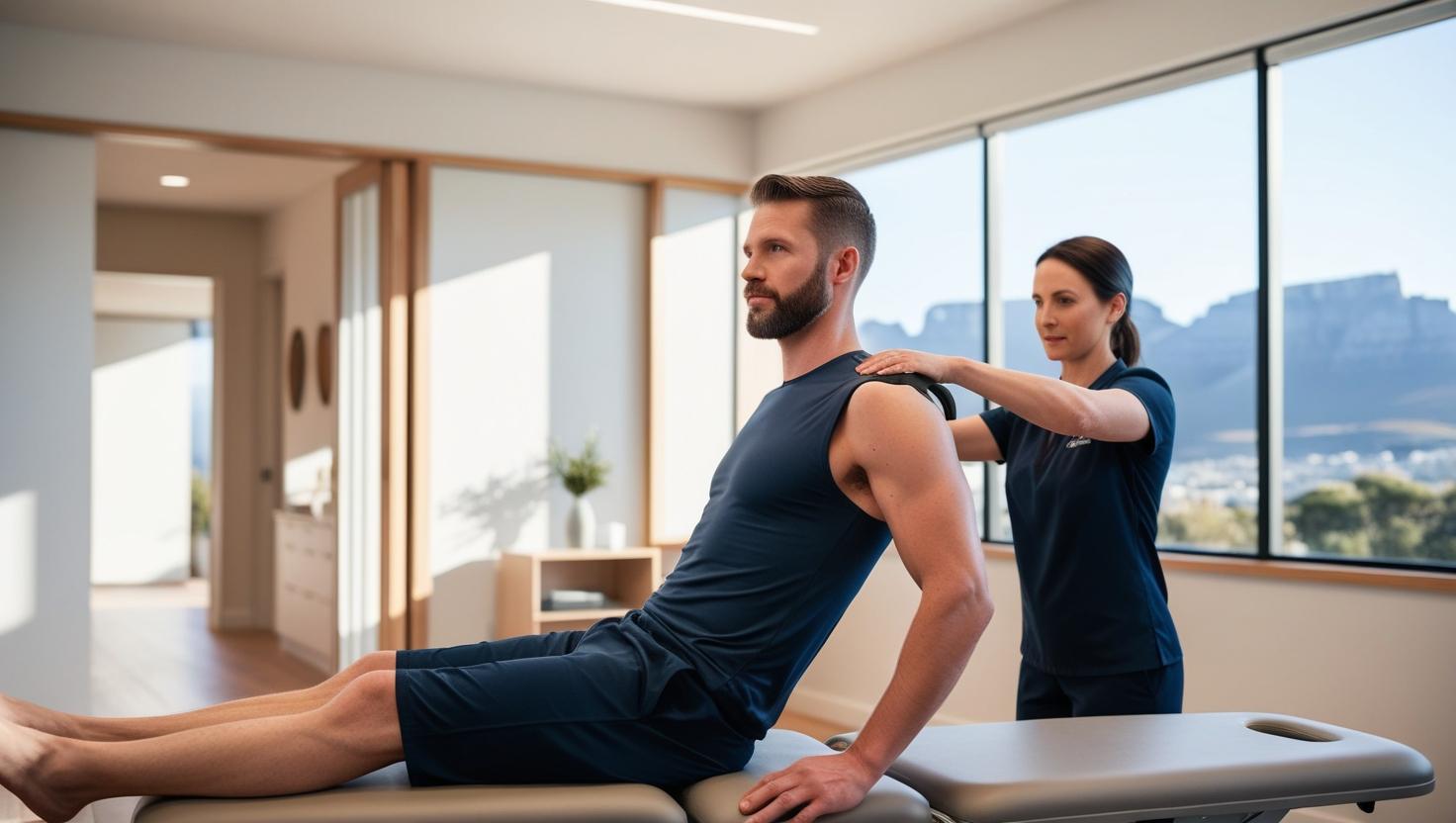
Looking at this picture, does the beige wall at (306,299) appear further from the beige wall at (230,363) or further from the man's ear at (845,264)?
the man's ear at (845,264)

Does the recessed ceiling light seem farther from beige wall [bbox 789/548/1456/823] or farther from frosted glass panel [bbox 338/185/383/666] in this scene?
beige wall [bbox 789/548/1456/823]

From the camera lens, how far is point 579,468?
5062mm

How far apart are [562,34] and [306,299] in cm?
319

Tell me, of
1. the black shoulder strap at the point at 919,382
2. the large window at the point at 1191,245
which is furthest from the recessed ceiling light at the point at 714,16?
the black shoulder strap at the point at 919,382

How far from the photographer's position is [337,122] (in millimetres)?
4773

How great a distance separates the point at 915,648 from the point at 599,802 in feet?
1.34

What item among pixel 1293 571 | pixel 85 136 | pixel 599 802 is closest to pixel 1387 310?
pixel 1293 571

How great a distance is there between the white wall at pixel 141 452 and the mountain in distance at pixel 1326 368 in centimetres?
823

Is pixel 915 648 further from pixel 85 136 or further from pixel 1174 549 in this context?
pixel 85 136

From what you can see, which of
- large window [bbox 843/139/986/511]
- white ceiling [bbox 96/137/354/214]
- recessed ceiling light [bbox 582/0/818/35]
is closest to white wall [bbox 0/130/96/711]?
white ceiling [bbox 96/137/354/214]

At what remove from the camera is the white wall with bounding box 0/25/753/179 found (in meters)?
4.36

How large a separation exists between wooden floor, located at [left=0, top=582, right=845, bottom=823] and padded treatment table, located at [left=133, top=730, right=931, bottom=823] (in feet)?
7.06

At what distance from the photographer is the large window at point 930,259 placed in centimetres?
466

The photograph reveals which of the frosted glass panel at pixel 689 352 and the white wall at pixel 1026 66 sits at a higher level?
the white wall at pixel 1026 66
